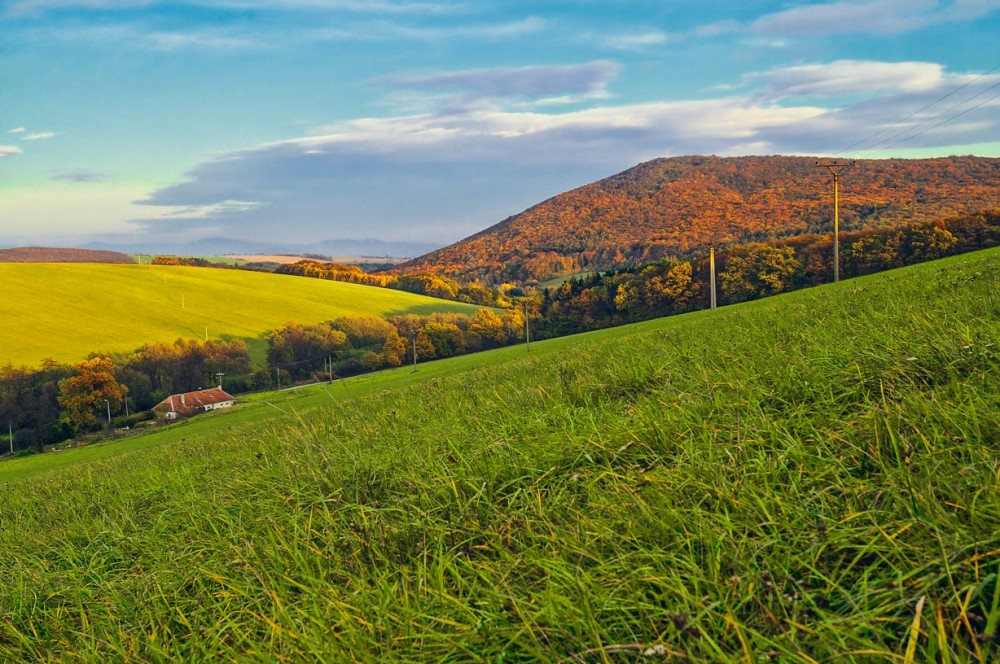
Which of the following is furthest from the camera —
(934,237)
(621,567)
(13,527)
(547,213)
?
(547,213)

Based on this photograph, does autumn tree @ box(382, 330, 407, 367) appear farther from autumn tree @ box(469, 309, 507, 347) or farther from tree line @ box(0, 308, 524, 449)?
autumn tree @ box(469, 309, 507, 347)

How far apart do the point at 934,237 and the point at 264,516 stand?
227 feet

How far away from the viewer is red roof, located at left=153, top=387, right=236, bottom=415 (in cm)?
8812

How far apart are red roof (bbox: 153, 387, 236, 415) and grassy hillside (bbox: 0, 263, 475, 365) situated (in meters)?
14.2

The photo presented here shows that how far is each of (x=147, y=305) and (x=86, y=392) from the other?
33.2 m

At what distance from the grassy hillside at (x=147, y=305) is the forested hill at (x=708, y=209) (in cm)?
3653

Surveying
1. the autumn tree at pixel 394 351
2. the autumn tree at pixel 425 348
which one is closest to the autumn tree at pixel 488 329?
the autumn tree at pixel 425 348

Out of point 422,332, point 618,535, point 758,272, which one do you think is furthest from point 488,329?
point 618,535

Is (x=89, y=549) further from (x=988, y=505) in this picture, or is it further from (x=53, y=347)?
(x=53, y=347)

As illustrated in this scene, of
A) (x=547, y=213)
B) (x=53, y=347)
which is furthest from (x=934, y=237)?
(x=547, y=213)

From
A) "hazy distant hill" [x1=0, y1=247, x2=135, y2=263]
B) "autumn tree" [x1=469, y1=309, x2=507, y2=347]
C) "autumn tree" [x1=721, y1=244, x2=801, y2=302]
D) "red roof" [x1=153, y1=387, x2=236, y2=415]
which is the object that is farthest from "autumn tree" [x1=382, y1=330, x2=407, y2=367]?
"hazy distant hill" [x1=0, y1=247, x2=135, y2=263]

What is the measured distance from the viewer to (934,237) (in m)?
60.2

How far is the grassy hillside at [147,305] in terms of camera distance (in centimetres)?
10156

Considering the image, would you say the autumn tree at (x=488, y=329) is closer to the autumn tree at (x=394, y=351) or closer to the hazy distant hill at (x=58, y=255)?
the autumn tree at (x=394, y=351)
